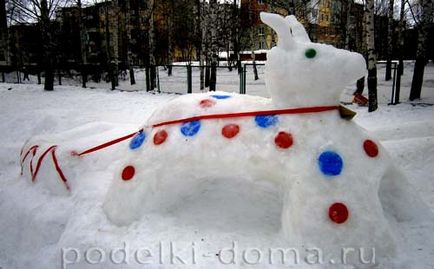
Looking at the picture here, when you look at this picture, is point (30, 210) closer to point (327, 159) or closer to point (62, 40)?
point (327, 159)

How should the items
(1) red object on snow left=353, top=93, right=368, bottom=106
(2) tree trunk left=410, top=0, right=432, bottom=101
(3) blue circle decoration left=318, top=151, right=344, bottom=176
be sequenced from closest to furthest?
(3) blue circle decoration left=318, top=151, right=344, bottom=176, (1) red object on snow left=353, top=93, right=368, bottom=106, (2) tree trunk left=410, top=0, right=432, bottom=101

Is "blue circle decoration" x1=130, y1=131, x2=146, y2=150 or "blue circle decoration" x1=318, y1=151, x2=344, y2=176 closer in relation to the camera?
"blue circle decoration" x1=318, y1=151, x2=344, y2=176

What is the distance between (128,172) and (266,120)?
1449 millimetres

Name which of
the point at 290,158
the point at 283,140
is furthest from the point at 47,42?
the point at 290,158

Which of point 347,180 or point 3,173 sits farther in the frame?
point 3,173

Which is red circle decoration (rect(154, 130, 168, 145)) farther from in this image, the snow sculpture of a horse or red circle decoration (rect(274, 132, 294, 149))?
red circle decoration (rect(274, 132, 294, 149))

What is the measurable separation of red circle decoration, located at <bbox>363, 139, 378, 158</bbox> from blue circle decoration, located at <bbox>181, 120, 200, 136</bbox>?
1556 mm

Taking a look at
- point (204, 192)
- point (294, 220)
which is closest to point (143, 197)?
point (204, 192)

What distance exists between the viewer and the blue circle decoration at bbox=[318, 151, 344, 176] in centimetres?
299

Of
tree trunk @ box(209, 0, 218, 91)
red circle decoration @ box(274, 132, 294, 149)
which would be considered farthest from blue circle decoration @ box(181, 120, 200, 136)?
tree trunk @ box(209, 0, 218, 91)

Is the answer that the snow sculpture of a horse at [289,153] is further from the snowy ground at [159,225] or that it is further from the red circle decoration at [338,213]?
the snowy ground at [159,225]

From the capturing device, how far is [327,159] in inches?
A: 119

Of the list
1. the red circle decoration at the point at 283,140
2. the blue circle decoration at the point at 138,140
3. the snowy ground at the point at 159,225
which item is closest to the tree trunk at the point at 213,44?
the snowy ground at the point at 159,225

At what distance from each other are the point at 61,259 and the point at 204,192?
1.45m
